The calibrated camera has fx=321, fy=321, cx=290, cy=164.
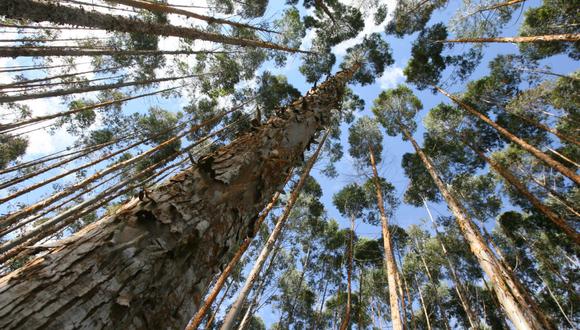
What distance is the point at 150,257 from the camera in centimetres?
101

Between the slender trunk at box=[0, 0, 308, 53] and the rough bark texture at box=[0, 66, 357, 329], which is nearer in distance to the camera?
the rough bark texture at box=[0, 66, 357, 329]

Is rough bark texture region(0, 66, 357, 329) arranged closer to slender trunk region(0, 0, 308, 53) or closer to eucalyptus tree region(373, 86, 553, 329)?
slender trunk region(0, 0, 308, 53)

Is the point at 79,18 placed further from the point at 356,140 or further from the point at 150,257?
the point at 356,140

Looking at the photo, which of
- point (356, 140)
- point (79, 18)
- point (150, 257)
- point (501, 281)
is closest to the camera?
point (150, 257)

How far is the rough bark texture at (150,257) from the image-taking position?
78 centimetres

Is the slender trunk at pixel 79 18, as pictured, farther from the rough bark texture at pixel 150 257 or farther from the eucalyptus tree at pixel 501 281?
the eucalyptus tree at pixel 501 281

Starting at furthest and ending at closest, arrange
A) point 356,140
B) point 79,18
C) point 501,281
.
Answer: point 356,140
point 501,281
point 79,18

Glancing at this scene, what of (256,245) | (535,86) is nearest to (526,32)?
(535,86)

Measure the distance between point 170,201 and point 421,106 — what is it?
17675 mm

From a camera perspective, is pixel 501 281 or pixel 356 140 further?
pixel 356 140

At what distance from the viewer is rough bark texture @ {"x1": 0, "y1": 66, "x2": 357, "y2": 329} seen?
780mm

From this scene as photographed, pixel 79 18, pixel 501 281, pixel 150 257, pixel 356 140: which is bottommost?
pixel 150 257

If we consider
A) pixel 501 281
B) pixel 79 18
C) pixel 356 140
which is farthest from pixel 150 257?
pixel 356 140

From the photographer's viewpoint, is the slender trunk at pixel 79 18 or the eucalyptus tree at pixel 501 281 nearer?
the slender trunk at pixel 79 18
